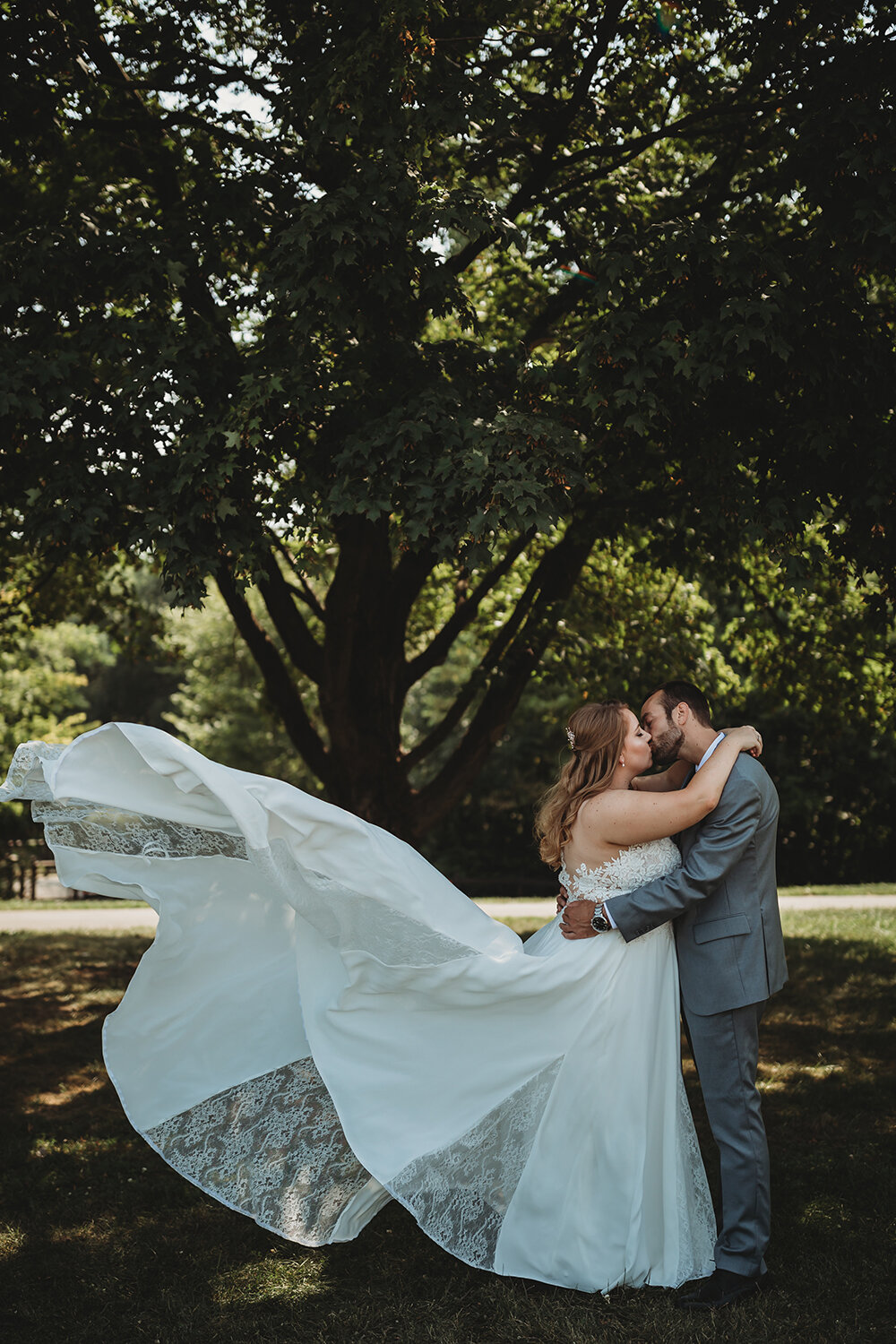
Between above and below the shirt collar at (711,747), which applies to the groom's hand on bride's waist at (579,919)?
below

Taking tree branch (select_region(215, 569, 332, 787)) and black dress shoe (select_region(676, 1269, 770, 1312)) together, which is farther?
tree branch (select_region(215, 569, 332, 787))

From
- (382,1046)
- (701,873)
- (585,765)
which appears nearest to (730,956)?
(701,873)

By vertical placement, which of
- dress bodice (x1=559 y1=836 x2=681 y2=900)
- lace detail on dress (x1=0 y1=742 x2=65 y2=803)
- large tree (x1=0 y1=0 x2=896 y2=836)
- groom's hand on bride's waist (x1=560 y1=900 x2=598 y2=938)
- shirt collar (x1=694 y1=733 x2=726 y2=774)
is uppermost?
large tree (x1=0 y1=0 x2=896 y2=836)

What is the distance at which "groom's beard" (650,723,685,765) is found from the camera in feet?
15.8

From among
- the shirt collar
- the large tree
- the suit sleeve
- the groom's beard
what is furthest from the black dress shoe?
the large tree

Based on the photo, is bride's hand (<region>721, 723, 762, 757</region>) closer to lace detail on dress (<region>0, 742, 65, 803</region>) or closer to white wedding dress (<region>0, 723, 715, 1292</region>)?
white wedding dress (<region>0, 723, 715, 1292</region>)

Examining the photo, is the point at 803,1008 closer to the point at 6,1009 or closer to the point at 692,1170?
the point at 692,1170

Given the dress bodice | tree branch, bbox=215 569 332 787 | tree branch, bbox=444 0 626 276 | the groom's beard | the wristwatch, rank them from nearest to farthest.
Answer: the wristwatch < the dress bodice < the groom's beard < tree branch, bbox=444 0 626 276 < tree branch, bbox=215 569 332 787

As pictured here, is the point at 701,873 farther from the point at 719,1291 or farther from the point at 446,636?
the point at 446,636

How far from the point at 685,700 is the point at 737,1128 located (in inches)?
71.5

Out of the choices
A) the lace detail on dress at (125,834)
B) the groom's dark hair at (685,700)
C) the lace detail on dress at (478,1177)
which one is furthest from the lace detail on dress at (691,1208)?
the lace detail on dress at (125,834)

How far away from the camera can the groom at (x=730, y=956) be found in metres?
4.29

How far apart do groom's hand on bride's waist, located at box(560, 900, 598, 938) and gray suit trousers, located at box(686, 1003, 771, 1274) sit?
0.56 metres

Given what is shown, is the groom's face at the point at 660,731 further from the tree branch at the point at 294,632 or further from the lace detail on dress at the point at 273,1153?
the tree branch at the point at 294,632
